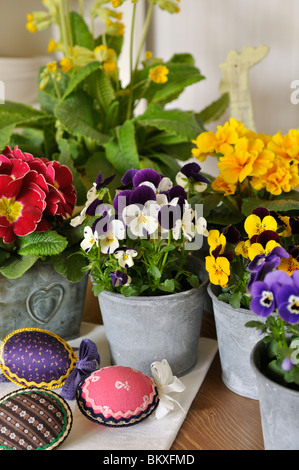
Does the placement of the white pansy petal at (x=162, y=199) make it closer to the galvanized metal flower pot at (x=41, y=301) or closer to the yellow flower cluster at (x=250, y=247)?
the yellow flower cluster at (x=250, y=247)

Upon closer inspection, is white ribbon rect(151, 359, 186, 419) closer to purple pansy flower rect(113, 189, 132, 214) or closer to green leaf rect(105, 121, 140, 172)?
purple pansy flower rect(113, 189, 132, 214)

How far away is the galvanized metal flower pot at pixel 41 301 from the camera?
772mm

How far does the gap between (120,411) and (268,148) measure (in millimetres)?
424

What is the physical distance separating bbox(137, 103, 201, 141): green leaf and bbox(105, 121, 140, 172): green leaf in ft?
0.14

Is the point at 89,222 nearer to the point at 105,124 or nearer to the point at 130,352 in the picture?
Answer: the point at 130,352

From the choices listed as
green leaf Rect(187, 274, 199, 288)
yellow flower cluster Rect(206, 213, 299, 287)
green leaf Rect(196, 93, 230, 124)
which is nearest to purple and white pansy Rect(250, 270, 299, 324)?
yellow flower cluster Rect(206, 213, 299, 287)

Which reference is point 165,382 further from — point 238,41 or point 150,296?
point 238,41

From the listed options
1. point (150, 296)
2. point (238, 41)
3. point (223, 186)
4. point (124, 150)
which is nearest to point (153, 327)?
point (150, 296)

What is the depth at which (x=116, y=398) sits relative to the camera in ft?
1.93

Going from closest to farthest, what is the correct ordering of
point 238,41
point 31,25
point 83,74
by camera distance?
point 83,74 < point 31,25 < point 238,41

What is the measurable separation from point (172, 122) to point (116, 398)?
0.72 metres

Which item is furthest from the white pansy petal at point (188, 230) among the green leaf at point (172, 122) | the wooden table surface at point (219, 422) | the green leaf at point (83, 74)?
the green leaf at point (83, 74)

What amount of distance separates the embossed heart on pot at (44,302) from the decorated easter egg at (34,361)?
0.35 ft
